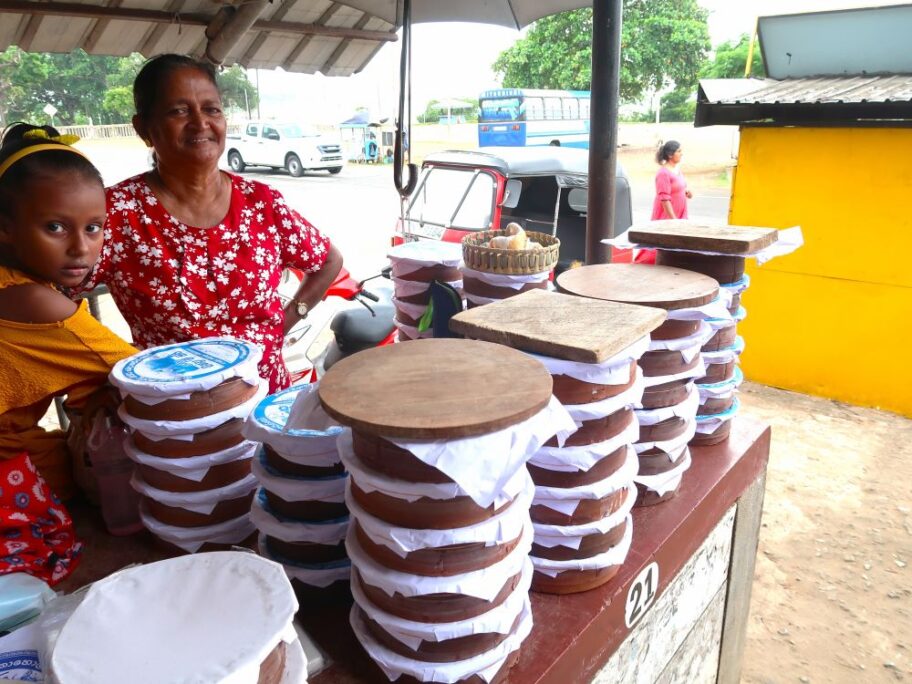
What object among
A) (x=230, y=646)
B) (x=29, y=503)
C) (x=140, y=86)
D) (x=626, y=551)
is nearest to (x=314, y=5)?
(x=140, y=86)

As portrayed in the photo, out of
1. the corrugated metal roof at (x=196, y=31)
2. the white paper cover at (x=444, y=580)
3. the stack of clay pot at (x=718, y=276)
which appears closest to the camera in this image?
the white paper cover at (x=444, y=580)

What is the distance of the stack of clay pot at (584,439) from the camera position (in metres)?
1.22

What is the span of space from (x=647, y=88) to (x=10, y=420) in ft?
89.9

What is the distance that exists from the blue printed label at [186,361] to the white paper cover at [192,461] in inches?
6.5

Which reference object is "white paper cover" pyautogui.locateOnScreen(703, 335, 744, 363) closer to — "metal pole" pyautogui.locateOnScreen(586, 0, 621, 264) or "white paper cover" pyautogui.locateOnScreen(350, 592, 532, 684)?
"metal pole" pyautogui.locateOnScreen(586, 0, 621, 264)

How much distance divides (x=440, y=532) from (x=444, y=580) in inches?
3.4

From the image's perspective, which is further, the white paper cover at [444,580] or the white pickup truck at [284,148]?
the white pickup truck at [284,148]

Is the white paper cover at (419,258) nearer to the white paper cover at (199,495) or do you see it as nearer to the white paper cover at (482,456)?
the white paper cover at (199,495)

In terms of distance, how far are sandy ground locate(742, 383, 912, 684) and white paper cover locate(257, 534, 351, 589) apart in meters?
2.59

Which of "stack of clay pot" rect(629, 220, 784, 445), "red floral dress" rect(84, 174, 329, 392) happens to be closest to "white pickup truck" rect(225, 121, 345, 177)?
"red floral dress" rect(84, 174, 329, 392)

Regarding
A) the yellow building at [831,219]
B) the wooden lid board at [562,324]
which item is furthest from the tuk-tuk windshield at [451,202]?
the wooden lid board at [562,324]

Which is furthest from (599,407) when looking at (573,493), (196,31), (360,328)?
(196,31)

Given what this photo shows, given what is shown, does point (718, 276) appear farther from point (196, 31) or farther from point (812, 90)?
point (812, 90)

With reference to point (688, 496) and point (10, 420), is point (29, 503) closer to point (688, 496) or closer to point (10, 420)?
point (10, 420)
